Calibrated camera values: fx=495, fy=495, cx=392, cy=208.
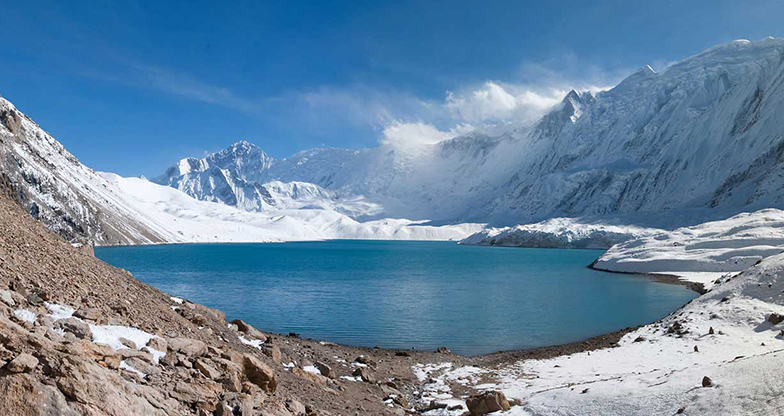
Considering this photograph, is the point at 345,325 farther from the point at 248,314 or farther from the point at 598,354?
the point at 598,354

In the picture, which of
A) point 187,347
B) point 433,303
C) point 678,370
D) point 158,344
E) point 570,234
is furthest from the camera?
point 570,234

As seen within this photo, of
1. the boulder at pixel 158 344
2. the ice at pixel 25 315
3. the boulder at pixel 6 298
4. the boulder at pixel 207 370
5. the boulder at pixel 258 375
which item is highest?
the boulder at pixel 6 298

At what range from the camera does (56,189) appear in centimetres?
13975

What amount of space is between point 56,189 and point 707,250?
156420 millimetres

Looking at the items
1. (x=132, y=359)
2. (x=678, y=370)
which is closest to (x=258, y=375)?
(x=132, y=359)

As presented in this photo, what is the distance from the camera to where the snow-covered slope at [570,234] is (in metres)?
159

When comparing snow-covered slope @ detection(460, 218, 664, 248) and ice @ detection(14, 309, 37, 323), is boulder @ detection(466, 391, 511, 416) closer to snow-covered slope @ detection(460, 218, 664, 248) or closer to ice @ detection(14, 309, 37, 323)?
ice @ detection(14, 309, 37, 323)

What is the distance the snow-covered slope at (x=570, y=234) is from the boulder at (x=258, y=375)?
154307 mm

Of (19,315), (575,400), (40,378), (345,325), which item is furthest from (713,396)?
(345,325)

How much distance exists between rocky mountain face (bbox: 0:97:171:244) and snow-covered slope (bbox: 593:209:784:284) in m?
134

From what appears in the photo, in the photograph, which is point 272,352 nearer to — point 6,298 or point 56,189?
point 6,298

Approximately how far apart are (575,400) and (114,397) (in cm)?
1070

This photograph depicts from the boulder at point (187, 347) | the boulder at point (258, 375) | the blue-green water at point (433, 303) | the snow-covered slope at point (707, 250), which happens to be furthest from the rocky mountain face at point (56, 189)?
the boulder at point (258, 375)

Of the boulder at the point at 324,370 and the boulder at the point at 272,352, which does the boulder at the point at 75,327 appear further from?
the boulder at the point at 324,370
